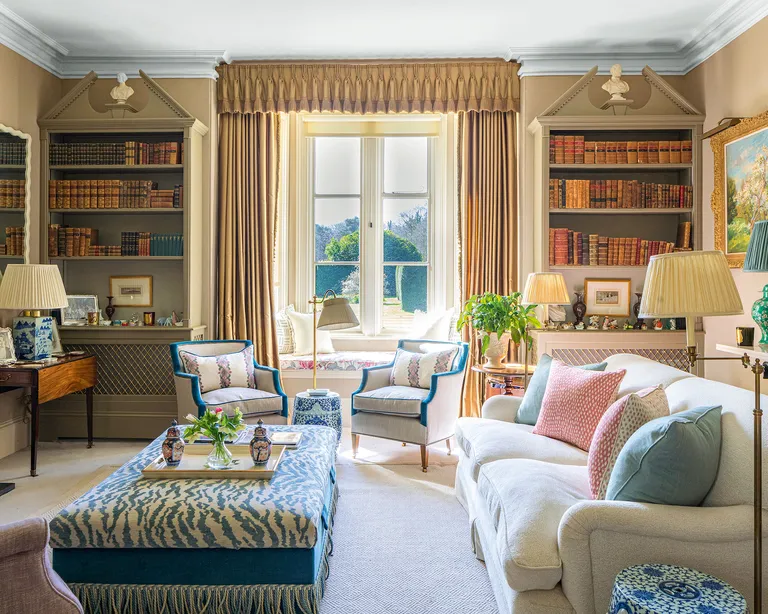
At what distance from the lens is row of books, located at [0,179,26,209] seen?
4.41 m

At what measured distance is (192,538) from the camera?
221 centimetres

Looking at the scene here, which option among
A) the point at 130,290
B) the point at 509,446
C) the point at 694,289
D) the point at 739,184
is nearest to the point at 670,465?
the point at 694,289

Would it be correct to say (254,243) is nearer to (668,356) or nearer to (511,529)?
(668,356)

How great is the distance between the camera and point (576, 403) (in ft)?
9.79

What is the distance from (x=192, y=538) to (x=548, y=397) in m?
1.82

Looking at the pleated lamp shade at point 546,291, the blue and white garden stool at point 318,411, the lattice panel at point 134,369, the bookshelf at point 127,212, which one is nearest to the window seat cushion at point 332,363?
the bookshelf at point 127,212

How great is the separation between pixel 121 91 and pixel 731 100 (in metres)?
4.44

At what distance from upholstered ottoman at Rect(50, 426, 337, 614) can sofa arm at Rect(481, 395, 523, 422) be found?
1598 mm

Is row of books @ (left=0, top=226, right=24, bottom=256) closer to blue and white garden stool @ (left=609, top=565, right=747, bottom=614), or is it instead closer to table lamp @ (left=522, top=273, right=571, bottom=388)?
table lamp @ (left=522, top=273, right=571, bottom=388)

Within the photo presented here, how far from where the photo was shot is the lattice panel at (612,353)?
4738 millimetres

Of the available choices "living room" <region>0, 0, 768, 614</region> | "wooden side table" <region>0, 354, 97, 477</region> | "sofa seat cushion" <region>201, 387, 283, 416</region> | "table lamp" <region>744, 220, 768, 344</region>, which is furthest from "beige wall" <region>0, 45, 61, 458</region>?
"table lamp" <region>744, 220, 768, 344</region>

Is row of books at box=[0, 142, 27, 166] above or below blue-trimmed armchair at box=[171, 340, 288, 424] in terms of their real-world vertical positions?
above

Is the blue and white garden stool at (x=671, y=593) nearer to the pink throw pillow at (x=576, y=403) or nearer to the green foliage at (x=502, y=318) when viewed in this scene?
the pink throw pillow at (x=576, y=403)

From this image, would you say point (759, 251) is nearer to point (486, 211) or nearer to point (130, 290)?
point (486, 211)
